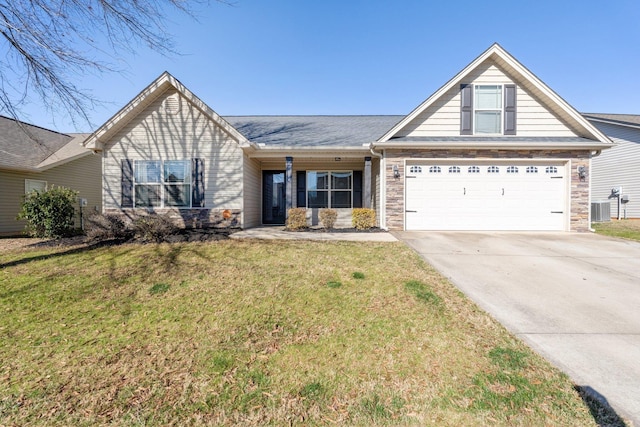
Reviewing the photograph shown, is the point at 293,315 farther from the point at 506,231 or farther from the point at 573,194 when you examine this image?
the point at 573,194

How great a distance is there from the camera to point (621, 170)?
14945mm

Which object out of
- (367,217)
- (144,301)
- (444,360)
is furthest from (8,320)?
(367,217)

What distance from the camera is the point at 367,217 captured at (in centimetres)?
942

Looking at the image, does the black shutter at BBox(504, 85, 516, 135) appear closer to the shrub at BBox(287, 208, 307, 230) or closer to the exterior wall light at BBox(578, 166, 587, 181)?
the exterior wall light at BBox(578, 166, 587, 181)

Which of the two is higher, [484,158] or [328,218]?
[484,158]

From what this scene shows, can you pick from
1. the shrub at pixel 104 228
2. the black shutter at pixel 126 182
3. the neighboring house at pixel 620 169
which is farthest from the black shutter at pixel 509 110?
the black shutter at pixel 126 182

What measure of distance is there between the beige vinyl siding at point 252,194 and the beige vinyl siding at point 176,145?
0.58 meters

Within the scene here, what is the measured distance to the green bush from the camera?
812cm

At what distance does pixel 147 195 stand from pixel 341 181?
748 centimetres

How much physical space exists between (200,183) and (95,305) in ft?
20.7

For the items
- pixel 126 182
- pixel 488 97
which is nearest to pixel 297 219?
pixel 126 182

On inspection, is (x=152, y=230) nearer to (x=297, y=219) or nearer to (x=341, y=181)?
(x=297, y=219)

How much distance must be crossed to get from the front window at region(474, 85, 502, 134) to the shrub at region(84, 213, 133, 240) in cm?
1167

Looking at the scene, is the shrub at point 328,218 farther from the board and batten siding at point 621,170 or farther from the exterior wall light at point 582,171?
the board and batten siding at point 621,170
